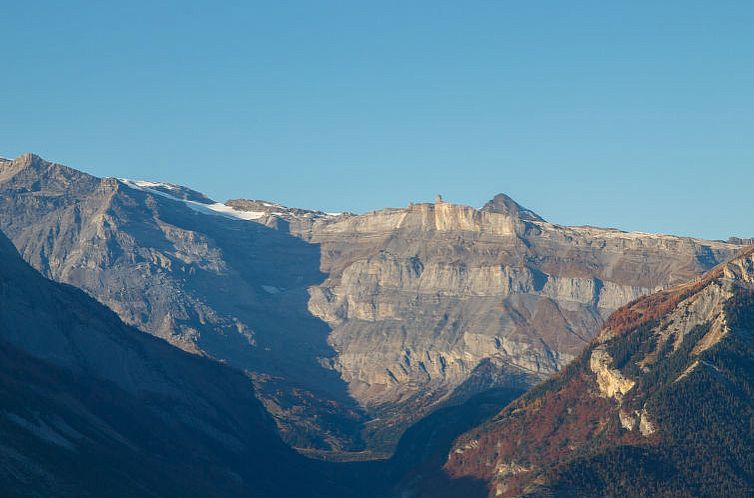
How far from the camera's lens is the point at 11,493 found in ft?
631
